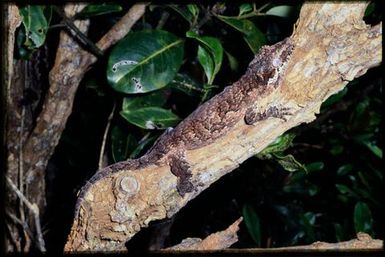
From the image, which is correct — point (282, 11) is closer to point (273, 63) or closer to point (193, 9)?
point (193, 9)

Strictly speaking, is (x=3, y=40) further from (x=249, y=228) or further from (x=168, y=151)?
(x=249, y=228)

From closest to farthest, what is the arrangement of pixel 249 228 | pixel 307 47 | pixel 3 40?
pixel 307 47, pixel 3 40, pixel 249 228

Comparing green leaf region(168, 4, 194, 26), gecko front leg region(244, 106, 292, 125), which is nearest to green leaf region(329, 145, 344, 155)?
green leaf region(168, 4, 194, 26)

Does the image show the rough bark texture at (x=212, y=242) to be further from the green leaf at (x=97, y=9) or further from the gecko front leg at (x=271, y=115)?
the green leaf at (x=97, y=9)

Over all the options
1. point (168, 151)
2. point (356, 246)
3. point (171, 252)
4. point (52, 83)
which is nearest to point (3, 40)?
point (52, 83)

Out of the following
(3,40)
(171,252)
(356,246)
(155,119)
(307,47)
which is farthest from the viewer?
(155,119)

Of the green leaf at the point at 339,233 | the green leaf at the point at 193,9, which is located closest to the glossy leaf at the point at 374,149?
the green leaf at the point at 339,233
